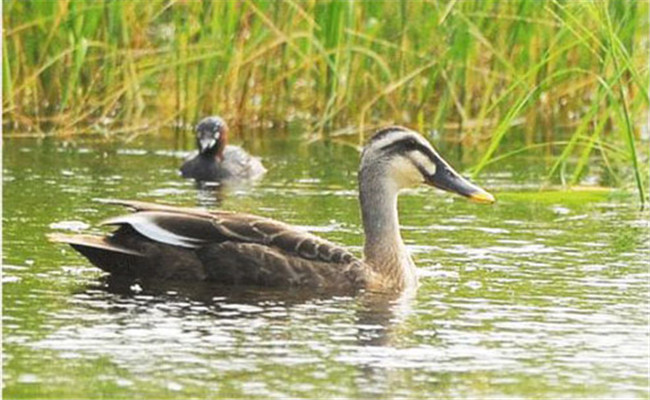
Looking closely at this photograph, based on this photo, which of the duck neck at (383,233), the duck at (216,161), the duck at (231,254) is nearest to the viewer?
the duck at (231,254)

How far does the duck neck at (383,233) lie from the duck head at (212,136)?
5009 mm

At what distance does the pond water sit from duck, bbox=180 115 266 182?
1.03 meters

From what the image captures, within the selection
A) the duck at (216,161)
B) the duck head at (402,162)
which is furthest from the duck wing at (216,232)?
the duck at (216,161)

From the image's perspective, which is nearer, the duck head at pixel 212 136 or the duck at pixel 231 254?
the duck at pixel 231 254

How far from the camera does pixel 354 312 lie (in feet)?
33.1

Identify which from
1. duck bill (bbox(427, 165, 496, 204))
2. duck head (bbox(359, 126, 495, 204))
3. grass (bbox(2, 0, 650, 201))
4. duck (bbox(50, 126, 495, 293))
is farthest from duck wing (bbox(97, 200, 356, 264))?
grass (bbox(2, 0, 650, 201))

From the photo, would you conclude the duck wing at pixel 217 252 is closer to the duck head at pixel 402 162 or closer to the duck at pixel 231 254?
the duck at pixel 231 254

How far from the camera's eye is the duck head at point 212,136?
1625 centimetres

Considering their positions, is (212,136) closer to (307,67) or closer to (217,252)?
(307,67)

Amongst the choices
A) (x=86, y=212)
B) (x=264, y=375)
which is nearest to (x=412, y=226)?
(x=86, y=212)

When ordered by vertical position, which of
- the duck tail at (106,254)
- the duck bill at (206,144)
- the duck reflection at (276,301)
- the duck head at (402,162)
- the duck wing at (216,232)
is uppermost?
the duck head at (402,162)

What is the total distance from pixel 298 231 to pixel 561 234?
2.25 meters

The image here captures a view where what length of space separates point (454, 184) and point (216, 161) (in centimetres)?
510

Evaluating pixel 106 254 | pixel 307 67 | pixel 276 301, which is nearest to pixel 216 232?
pixel 106 254
